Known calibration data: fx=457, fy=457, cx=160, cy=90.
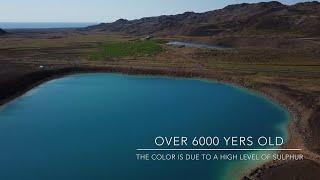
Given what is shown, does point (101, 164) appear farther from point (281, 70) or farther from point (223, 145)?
point (281, 70)

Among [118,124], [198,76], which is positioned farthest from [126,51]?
[118,124]

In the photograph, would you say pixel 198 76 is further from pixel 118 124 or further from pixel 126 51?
pixel 126 51

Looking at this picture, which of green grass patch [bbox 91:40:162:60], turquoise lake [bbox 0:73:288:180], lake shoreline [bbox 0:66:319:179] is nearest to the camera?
turquoise lake [bbox 0:73:288:180]

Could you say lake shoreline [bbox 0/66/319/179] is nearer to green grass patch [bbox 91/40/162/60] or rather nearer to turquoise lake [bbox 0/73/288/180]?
turquoise lake [bbox 0/73/288/180]

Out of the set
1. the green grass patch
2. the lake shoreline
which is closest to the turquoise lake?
the lake shoreline

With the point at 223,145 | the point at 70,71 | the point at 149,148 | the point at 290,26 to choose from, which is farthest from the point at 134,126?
the point at 290,26
